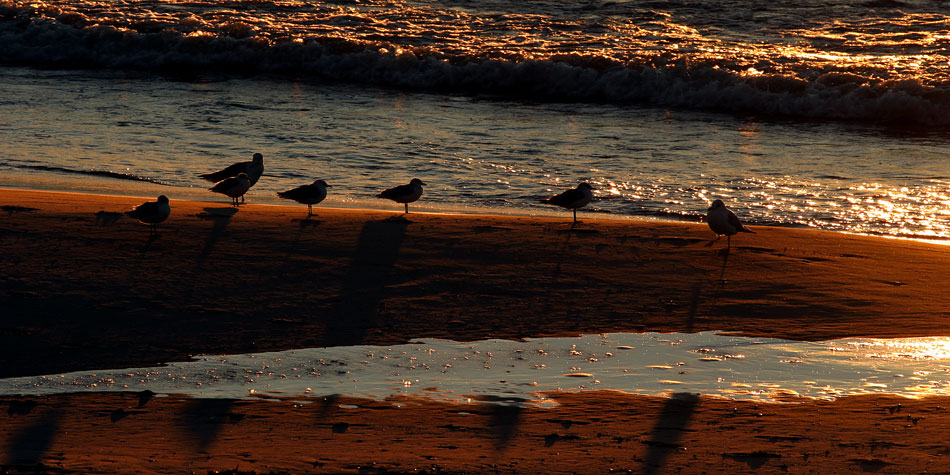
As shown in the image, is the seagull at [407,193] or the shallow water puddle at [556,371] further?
the seagull at [407,193]

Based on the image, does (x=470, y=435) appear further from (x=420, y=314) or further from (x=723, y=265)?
(x=723, y=265)

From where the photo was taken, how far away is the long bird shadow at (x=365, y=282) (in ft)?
24.7

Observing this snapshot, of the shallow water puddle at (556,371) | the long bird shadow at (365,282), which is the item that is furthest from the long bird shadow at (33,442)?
the long bird shadow at (365,282)

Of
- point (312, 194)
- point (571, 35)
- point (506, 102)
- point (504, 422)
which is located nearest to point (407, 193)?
point (312, 194)

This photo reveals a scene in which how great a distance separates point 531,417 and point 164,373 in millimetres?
2317

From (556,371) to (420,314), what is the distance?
1533mm

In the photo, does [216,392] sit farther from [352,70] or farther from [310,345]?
[352,70]

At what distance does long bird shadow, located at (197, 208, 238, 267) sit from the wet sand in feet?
0.11

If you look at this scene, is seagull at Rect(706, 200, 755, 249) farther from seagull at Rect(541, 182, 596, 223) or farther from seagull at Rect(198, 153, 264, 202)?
seagull at Rect(198, 153, 264, 202)

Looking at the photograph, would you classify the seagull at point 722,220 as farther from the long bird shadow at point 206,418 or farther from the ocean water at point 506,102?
the long bird shadow at point 206,418

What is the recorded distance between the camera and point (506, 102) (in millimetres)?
21375

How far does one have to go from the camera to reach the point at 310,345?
7.20 meters

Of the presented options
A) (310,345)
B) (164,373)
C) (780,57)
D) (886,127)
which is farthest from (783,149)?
(164,373)

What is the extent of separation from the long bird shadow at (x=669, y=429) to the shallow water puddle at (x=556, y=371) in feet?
0.55
